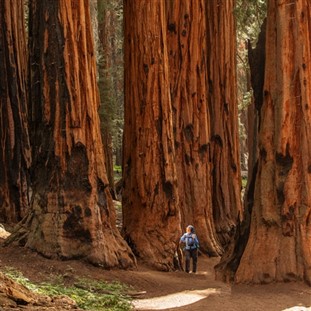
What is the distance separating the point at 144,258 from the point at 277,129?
367cm

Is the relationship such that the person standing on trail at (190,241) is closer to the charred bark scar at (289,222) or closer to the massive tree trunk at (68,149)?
the massive tree trunk at (68,149)

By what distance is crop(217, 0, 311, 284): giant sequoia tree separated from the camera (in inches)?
380

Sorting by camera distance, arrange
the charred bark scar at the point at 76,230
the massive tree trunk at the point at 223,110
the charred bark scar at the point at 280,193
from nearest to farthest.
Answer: the charred bark scar at the point at 280,193, the charred bark scar at the point at 76,230, the massive tree trunk at the point at 223,110

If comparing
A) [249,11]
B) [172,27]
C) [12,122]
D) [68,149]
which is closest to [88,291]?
[68,149]

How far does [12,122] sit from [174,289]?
5546 millimetres

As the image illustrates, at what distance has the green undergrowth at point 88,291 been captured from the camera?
8125 millimetres

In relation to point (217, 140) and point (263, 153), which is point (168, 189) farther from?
point (217, 140)

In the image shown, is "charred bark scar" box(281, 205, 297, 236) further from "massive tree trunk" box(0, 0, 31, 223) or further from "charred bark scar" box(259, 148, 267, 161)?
"massive tree trunk" box(0, 0, 31, 223)

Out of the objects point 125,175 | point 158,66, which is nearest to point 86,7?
point 158,66

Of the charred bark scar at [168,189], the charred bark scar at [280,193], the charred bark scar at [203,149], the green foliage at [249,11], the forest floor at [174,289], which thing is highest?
the green foliage at [249,11]

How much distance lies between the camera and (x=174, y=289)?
10.4m

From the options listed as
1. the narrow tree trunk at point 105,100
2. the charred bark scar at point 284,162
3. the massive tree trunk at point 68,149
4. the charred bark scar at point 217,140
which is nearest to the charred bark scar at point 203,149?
the charred bark scar at point 217,140

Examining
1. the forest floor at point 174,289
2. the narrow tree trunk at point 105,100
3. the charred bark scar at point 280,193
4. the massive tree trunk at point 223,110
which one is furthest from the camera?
the narrow tree trunk at point 105,100

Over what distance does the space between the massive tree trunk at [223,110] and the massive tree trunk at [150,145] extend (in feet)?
11.9
